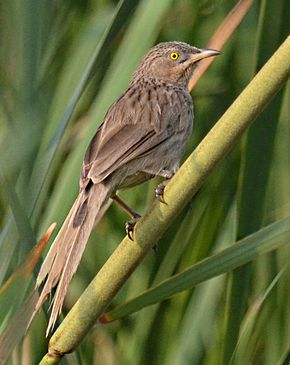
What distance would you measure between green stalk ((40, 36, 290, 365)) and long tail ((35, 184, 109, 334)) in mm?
134

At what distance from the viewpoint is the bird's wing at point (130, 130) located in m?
2.40

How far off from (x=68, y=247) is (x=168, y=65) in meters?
1.47

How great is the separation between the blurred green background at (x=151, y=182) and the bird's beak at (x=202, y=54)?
0.15 feet

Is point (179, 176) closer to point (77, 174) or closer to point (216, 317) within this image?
point (77, 174)

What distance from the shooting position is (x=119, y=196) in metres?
2.65

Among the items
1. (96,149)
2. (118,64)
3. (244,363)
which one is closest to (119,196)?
(96,149)

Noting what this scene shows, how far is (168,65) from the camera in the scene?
328 cm

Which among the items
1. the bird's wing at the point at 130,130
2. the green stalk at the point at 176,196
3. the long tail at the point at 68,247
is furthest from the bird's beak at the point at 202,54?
the green stalk at the point at 176,196

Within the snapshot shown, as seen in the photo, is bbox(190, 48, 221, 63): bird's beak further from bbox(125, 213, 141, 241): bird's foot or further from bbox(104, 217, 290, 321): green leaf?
bbox(104, 217, 290, 321): green leaf

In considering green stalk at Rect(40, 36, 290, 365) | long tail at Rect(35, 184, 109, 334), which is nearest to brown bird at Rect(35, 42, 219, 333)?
long tail at Rect(35, 184, 109, 334)

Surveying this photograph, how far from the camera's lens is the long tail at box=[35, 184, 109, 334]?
1.77m

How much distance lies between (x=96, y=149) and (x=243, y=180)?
615mm

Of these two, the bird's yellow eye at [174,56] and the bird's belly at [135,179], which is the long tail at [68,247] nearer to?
the bird's belly at [135,179]

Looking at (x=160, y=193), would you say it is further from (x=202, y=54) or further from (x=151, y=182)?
(x=202, y=54)
